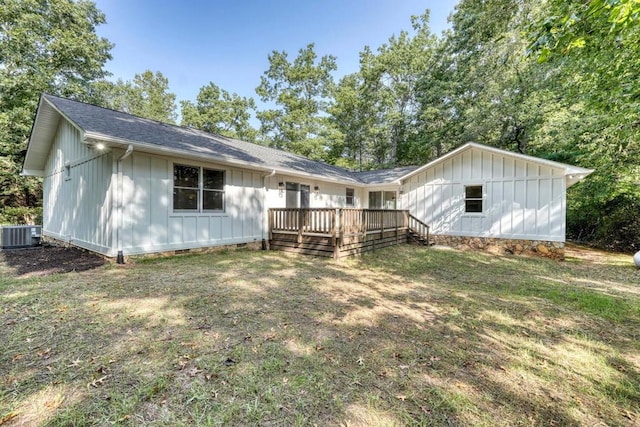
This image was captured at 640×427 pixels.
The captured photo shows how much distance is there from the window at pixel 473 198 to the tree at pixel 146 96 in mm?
30953

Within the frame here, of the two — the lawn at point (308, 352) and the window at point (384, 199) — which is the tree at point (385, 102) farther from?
the lawn at point (308, 352)

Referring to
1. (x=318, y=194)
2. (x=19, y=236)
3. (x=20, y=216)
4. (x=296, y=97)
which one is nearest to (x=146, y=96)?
(x=296, y=97)

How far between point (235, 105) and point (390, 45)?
14994 millimetres

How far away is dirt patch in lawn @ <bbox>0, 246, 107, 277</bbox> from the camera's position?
19.5ft

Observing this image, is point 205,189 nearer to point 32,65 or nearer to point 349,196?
point 349,196

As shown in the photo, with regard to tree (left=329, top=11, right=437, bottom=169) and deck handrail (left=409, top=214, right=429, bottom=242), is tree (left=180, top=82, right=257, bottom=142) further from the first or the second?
deck handrail (left=409, top=214, right=429, bottom=242)

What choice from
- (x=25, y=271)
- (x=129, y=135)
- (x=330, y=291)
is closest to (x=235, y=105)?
(x=129, y=135)

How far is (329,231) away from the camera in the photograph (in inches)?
321

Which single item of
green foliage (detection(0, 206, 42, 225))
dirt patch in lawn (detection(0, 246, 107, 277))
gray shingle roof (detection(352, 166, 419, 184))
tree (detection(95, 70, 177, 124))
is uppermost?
tree (detection(95, 70, 177, 124))

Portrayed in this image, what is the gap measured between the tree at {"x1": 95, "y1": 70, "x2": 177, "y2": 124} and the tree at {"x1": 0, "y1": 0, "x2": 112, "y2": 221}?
12.3 metres

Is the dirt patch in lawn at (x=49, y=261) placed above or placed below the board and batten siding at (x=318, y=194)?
below

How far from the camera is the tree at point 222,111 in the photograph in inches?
1032

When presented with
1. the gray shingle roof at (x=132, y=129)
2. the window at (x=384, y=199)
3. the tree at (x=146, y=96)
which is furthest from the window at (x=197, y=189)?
the tree at (x=146, y=96)

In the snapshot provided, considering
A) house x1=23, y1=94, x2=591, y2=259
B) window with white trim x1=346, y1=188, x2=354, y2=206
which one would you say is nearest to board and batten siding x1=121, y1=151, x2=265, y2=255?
house x1=23, y1=94, x2=591, y2=259
